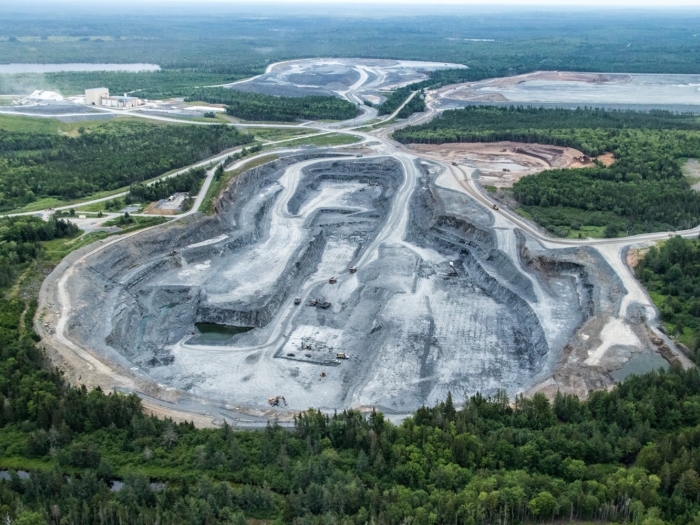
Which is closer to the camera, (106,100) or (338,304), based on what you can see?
(338,304)

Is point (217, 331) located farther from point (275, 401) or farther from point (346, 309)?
point (275, 401)

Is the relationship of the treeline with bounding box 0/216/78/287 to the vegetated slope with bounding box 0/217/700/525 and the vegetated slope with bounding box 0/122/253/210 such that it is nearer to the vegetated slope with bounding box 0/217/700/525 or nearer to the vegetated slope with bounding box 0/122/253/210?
the vegetated slope with bounding box 0/122/253/210

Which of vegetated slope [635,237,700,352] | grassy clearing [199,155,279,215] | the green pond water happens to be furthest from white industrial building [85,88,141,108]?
vegetated slope [635,237,700,352]

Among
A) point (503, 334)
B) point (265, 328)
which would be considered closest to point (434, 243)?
point (503, 334)

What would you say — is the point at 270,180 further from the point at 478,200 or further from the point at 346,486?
the point at 346,486

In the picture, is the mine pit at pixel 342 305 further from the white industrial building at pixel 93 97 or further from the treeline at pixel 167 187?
the white industrial building at pixel 93 97

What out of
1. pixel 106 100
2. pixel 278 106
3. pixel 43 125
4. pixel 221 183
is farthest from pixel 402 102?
pixel 221 183

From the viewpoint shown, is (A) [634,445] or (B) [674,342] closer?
(A) [634,445]
